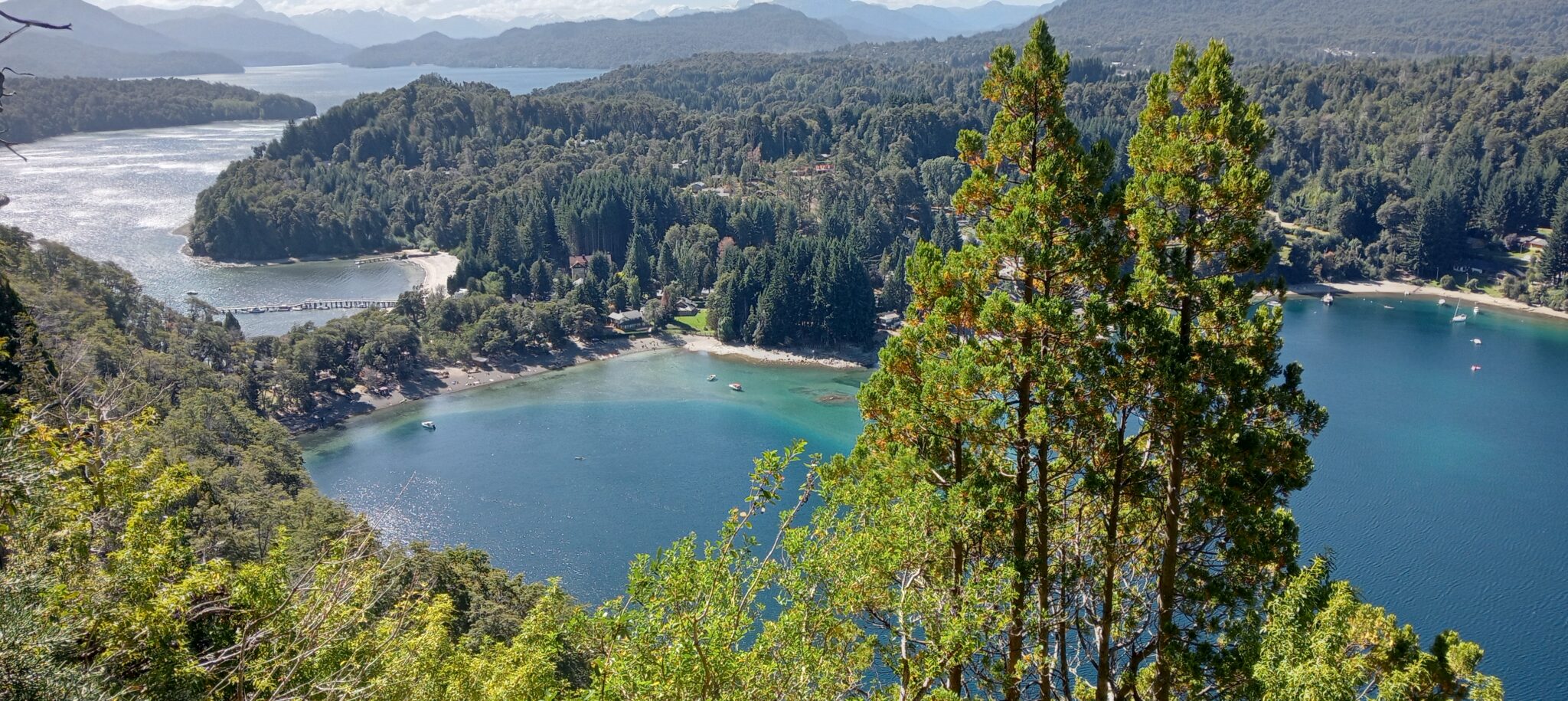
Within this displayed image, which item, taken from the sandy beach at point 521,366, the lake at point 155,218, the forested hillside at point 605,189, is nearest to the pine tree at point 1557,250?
the forested hillside at point 605,189

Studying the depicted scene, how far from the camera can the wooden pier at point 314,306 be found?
70.5 meters

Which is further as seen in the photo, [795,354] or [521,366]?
[795,354]

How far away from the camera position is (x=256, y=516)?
1008 inches

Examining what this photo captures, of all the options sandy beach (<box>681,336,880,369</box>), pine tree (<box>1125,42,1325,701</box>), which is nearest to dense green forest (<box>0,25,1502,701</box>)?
pine tree (<box>1125,42,1325,701</box>)

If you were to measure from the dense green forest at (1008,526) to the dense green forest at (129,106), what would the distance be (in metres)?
166

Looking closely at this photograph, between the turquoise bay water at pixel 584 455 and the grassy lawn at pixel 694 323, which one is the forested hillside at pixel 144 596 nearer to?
the turquoise bay water at pixel 584 455

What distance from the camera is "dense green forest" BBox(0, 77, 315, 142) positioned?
146m

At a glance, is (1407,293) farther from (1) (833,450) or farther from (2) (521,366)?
(2) (521,366)

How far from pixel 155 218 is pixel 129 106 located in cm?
8590

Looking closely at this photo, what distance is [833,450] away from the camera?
145 ft

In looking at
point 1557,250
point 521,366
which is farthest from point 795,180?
point 1557,250

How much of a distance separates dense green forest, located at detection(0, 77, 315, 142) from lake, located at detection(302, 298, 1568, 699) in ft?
428

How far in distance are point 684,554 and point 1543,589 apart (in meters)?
37.6

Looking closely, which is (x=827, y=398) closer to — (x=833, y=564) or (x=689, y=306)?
(x=689, y=306)
